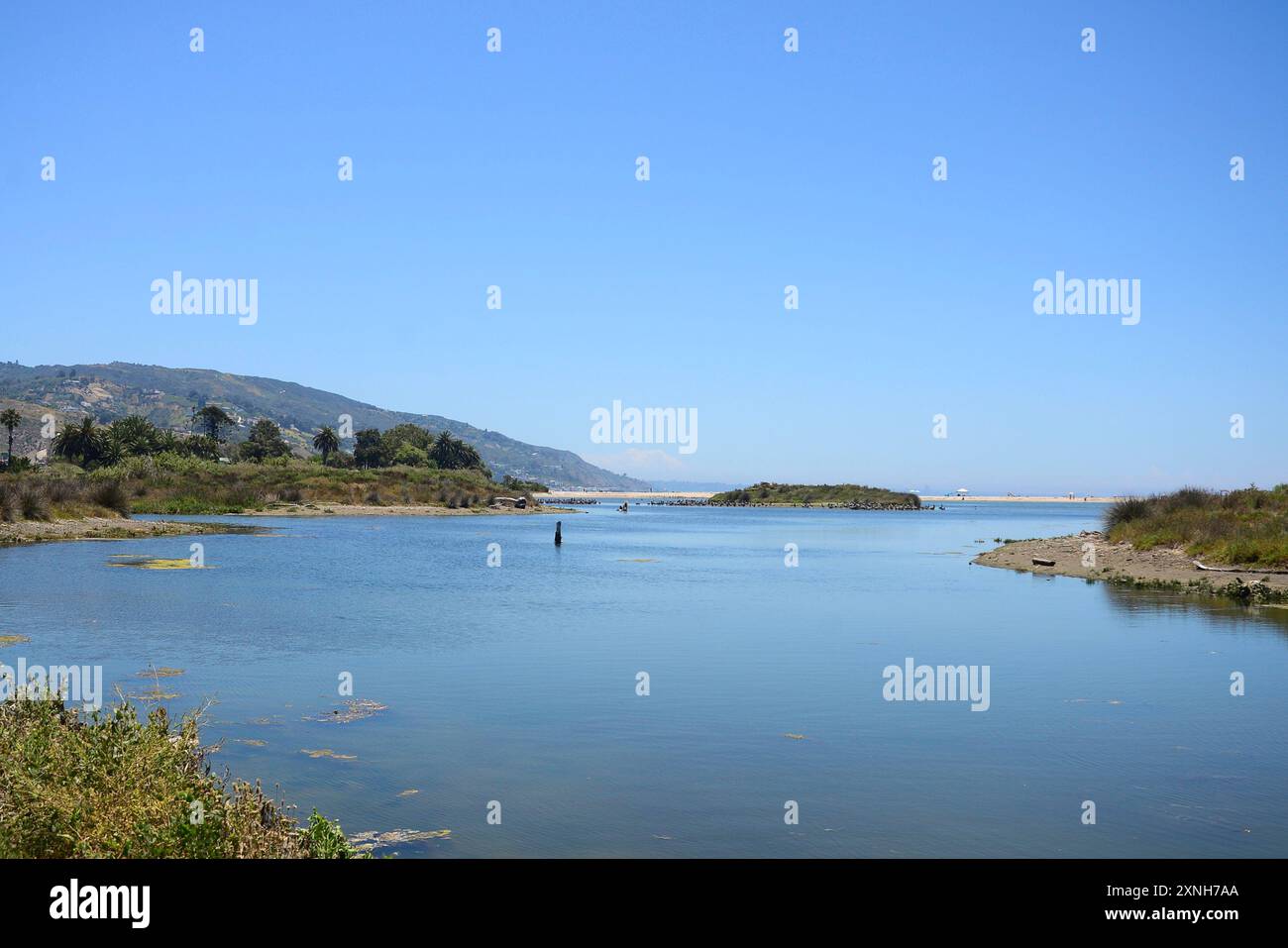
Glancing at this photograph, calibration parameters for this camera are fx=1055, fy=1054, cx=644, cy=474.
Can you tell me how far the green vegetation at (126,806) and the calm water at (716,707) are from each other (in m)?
2.39

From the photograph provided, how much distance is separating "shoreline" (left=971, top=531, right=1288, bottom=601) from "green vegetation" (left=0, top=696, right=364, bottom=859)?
39.1 metres

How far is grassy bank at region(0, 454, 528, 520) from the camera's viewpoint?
8900 cm

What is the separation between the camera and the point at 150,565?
51.4 metres

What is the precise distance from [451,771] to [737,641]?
15944mm

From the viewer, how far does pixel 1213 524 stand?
5381 cm

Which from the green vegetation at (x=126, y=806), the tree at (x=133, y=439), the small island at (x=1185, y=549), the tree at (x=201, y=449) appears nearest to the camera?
the green vegetation at (x=126, y=806)

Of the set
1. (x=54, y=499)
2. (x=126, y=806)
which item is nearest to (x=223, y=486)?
(x=54, y=499)

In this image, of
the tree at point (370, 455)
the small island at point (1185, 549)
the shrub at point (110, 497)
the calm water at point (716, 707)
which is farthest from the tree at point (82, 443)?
the small island at point (1185, 549)

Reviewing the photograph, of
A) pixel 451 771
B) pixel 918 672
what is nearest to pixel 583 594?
pixel 918 672

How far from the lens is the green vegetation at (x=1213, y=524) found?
1873 inches
